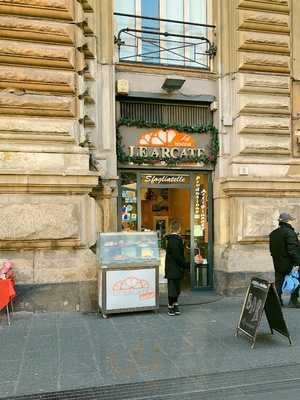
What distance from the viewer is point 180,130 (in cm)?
1019

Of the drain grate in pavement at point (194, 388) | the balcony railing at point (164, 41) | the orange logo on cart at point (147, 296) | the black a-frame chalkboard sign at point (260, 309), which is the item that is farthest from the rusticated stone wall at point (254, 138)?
the drain grate in pavement at point (194, 388)

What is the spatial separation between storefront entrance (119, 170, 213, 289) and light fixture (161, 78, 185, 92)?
69.6 inches

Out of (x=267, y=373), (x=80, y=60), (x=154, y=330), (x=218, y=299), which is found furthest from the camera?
(x=218, y=299)

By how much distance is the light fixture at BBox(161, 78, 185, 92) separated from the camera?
970 cm

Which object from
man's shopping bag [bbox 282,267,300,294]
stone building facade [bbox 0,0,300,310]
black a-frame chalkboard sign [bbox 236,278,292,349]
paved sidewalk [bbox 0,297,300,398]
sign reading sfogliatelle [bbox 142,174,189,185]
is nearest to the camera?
paved sidewalk [bbox 0,297,300,398]

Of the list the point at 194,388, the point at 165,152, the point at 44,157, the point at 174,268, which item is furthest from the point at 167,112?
the point at 194,388

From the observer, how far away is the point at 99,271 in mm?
8055

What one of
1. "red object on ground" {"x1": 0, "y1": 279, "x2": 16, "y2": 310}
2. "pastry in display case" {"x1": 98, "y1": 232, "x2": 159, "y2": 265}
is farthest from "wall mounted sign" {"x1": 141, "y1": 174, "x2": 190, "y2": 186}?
"red object on ground" {"x1": 0, "y1": 279, "x2": 16, "y2": 310}

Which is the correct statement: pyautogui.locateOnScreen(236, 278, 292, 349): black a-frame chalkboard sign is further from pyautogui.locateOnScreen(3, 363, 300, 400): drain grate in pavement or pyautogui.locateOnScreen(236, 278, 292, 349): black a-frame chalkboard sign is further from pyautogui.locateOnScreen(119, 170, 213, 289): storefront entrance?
pyautogui.locateOnScreen(119, 170, 213, 289): storefront entrance

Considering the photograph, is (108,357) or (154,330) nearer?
(108,357)

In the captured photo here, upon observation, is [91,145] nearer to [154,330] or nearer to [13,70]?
[13,70]

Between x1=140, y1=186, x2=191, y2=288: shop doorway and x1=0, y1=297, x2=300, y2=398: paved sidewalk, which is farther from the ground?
x1=140, y1=186, x2=191, y2=288: shop doorway

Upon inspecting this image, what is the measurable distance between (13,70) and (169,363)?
18.3 ft

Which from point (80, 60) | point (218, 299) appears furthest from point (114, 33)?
point (218, 299)
